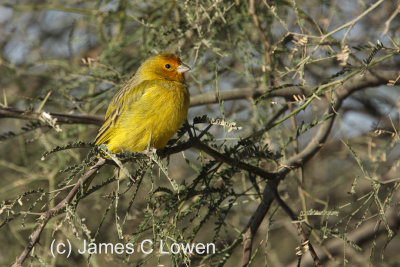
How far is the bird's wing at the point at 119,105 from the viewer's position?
4.25 meters

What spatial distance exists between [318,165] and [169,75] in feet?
7.51

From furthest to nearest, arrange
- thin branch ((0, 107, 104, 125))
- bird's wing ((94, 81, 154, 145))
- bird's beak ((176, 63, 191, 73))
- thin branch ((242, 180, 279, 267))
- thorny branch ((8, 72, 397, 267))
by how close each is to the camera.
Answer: bird's beak ((176, 63, 191, 73))
bird's wing ((94, 81, 154, 145))
thin branch ((242, 180, 279, 267))
thin branch ((0, 107, 104, 125))
thorny branch ((8, 72, 397, 267))

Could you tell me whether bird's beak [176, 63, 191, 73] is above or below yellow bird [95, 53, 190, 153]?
above

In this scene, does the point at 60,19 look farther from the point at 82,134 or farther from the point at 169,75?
the point at 169,75

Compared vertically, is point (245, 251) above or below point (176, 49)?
below

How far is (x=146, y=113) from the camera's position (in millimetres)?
4160

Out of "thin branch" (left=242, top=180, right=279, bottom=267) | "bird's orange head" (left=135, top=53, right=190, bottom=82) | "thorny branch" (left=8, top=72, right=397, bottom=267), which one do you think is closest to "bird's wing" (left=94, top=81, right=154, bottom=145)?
"bird's orange head" (left=135, top=53, right=190, bottom=82)

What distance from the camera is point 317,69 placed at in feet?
18.0

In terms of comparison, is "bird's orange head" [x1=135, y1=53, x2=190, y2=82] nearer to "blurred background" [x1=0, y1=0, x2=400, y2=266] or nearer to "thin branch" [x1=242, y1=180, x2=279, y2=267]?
"blurred background" [x1=0, y1=0, x2=400, y2=266]

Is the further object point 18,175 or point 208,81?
point 18,175

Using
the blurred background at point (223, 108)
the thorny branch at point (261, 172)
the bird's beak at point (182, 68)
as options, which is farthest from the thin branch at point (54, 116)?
the bird's beak at point (182, 68)

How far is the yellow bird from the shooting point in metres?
3.95

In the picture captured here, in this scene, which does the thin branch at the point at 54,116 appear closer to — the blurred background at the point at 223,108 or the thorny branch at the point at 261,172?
the blurred background at the point at 223,108

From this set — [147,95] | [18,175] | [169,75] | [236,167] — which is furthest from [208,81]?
[18,175]
